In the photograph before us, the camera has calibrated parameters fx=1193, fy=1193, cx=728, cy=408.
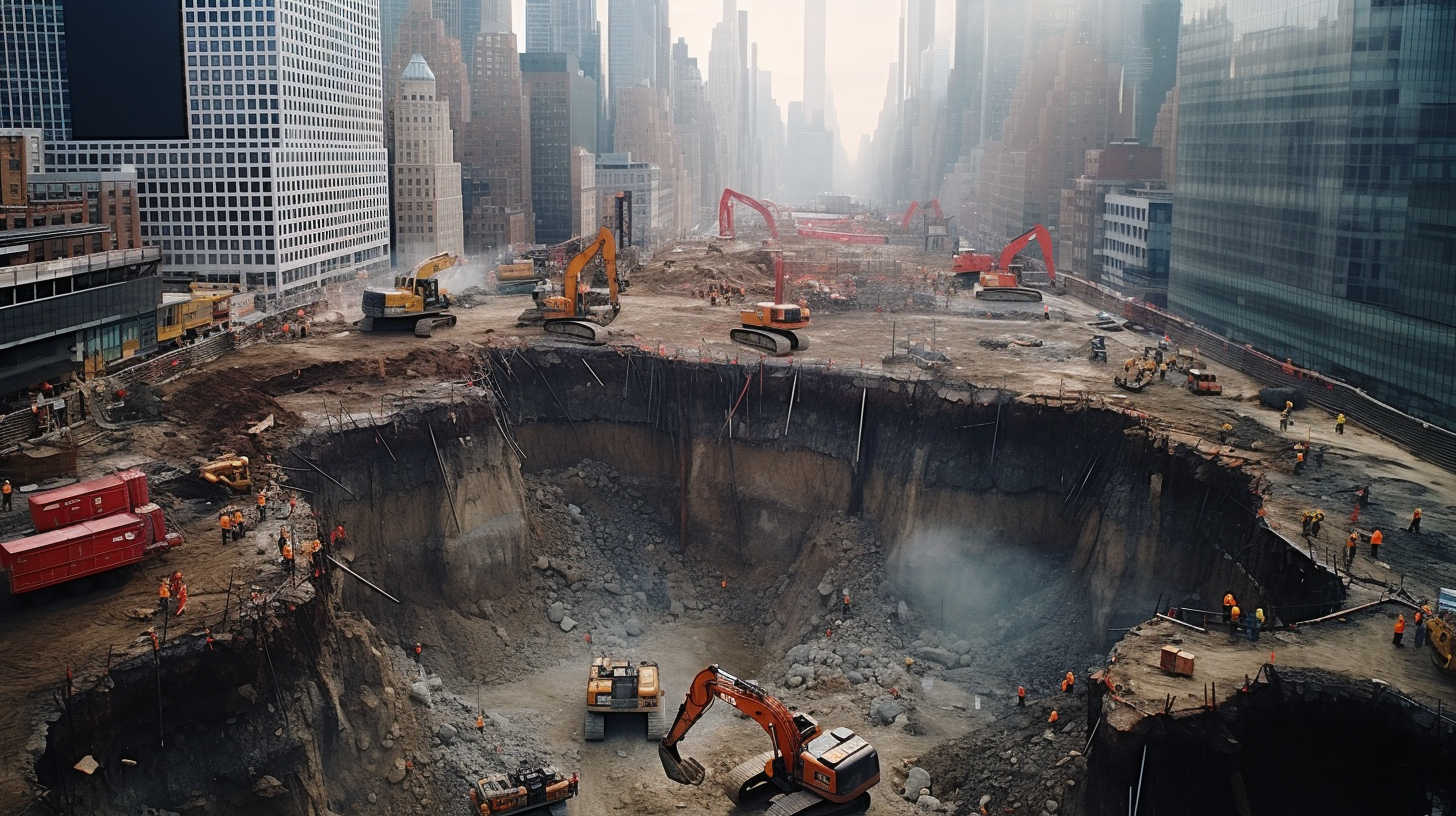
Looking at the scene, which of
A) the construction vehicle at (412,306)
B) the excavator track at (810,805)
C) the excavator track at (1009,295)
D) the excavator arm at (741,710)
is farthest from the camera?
the excavator track at (1009,295)

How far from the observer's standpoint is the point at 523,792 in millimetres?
30734

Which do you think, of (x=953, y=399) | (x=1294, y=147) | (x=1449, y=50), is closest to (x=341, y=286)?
(x=953, y=399)

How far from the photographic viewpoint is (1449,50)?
58344 millimetres

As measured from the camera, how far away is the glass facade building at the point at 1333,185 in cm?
5803

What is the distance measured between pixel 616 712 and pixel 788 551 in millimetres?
15636

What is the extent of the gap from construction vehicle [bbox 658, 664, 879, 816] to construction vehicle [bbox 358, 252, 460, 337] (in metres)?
35.5

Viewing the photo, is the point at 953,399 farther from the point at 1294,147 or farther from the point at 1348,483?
the point at 1294,147

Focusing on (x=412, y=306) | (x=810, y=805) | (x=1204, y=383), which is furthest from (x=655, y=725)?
(x=412, y=306)

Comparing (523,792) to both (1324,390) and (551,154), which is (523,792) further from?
(551,154)

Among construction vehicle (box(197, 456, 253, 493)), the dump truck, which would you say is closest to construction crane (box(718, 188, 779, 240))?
construction vehicle (box(197, 456, 253, 493))

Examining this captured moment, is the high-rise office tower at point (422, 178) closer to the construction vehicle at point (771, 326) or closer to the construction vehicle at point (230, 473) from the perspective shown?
the construction vehicle at point (771, 326)

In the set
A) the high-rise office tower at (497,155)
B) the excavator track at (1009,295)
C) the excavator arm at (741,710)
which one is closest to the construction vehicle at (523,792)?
the excavator arm at (741,710)

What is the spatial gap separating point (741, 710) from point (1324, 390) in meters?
31.8

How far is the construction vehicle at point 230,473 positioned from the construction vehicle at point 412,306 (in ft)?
80.1
